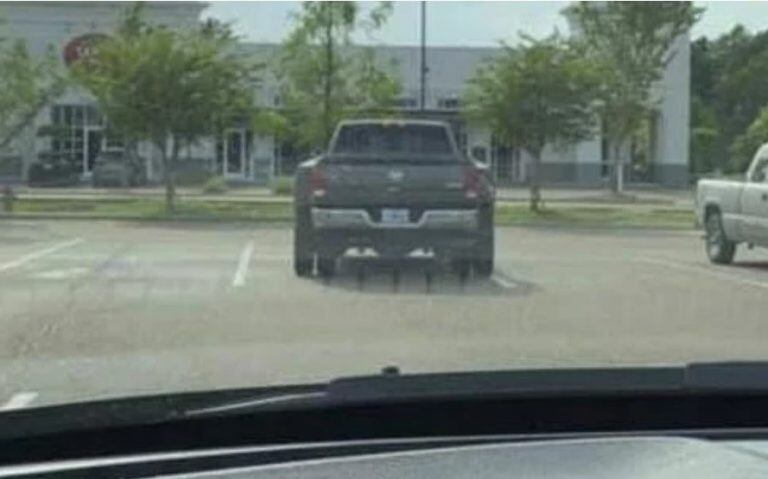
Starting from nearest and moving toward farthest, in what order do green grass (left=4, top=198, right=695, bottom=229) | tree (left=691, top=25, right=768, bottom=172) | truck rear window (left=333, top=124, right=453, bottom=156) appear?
truck rear window (left=333, top=124, right=453, bottom=156) → green grass (left=4, top=198, right=695, bottom=229) → tree (left=691, top=25, right=768, bottom=172)

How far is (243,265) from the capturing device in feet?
67.6

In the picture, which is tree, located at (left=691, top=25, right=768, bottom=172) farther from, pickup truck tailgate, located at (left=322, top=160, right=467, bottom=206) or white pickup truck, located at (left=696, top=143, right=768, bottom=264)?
pickup truck tailgate, located at (left=322, top=160, right=467, bottom=206)

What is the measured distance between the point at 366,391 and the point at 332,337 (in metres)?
9.85

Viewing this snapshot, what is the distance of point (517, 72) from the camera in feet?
130

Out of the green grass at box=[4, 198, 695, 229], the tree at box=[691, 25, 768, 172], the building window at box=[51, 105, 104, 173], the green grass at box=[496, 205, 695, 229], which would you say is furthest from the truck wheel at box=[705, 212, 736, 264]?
the tree at box=[691, 25, 768, 172]

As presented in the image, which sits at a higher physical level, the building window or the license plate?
the building window

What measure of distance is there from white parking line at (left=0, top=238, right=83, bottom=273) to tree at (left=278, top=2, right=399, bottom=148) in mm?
19975

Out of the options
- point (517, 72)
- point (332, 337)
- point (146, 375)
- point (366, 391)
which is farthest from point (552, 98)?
point (366, 391)

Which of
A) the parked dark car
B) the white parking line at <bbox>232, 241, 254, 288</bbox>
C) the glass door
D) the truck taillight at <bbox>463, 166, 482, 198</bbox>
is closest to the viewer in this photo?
the white parking line at <bbox>232, 241, 254, 288</bbox>

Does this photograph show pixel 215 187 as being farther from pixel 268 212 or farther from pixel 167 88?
pixel 167 88

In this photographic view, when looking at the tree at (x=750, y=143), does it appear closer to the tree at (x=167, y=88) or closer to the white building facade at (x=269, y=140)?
the white building facade at (x=269, y=140)

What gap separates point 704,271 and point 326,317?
833 cm

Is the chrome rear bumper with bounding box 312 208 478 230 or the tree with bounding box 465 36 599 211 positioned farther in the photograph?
the tree with bounding box 465 36 599 211

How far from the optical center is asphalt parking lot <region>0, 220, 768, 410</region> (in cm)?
1098
